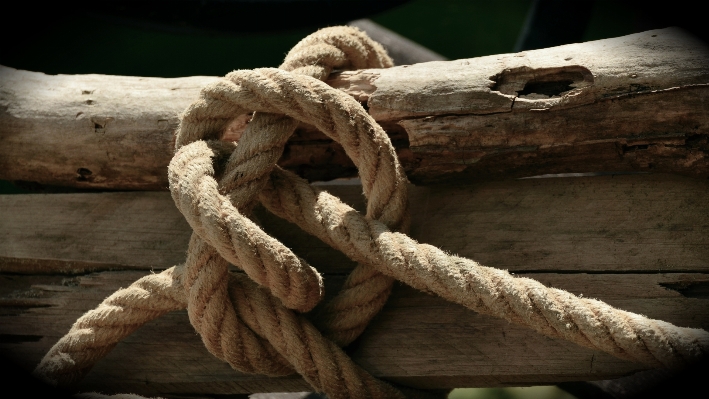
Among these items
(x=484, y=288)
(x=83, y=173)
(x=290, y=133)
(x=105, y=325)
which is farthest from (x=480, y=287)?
(x=83, y=173)

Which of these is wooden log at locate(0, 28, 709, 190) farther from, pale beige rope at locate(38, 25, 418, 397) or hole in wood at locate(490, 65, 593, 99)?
pale beige rope at locate(38, 25, 418, 397)

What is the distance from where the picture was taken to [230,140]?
1.36 metres

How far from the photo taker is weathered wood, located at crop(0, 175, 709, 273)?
1197mm

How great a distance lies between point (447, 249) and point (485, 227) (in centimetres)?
9

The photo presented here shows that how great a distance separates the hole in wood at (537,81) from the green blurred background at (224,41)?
1.58 metres

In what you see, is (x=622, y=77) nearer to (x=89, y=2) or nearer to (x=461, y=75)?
(x=461, y=75)

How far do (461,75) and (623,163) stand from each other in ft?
1.18

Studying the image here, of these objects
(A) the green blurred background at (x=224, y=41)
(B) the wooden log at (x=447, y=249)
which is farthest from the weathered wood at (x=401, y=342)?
(A) the green blurred background at (x=224, y=41)

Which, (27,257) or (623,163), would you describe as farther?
(27,257)

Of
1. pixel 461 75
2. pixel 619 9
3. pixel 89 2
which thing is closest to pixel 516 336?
pixel 461 75

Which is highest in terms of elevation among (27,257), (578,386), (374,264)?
(374,264)

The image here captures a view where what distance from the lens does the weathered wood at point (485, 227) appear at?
1197mm

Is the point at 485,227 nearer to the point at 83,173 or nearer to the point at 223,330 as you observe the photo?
the point at 223,330

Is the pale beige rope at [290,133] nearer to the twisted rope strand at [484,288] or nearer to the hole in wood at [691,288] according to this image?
the twisted rope strand at [484,288]
